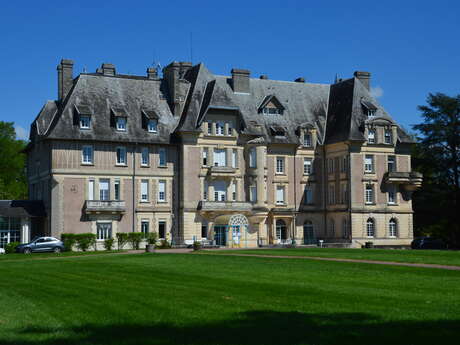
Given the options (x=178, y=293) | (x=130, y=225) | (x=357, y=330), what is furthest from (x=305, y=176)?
(x=357, y=330)

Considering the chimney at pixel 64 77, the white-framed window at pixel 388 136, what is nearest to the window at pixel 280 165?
the white-framed window at pixel 388 136

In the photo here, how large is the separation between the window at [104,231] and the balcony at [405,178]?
25.9m

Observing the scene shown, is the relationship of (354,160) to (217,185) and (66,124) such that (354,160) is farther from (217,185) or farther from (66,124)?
(66,124)

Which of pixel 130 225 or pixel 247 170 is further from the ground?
pixel 247 170

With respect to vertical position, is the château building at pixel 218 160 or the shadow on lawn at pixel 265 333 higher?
the château building at pixel 218 160

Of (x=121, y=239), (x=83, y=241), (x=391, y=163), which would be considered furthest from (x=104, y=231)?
(x=391, y=163)

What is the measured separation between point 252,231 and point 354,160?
11465mm

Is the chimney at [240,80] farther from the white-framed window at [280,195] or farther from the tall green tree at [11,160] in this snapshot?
the tall green tree at [11,160]

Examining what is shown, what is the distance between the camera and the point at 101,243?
61906 mm

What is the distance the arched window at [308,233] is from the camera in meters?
70.5

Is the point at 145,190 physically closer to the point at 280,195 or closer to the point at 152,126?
the point at 152,126

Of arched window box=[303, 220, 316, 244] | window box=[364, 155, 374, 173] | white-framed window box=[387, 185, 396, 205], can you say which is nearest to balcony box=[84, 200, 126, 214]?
arched window box=[303, 220, 316, 244]

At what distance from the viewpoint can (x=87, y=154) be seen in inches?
2450

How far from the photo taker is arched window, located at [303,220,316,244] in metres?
70.5
